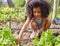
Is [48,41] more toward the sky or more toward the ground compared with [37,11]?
more toward the ground

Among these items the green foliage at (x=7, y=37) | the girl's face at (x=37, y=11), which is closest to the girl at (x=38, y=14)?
the girl's face at (x=37, y=11)

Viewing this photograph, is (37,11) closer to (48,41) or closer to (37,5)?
(37,5)

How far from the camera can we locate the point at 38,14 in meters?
2.20

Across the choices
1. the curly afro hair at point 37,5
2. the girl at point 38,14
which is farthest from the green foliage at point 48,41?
the curly afro hair at point 37,5

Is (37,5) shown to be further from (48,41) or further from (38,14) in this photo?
(48,41)

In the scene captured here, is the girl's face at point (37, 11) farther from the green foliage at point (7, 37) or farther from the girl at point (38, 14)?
the green foliage at point (7, 37)

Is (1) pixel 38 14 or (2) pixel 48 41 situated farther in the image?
(1) pixel 38 14

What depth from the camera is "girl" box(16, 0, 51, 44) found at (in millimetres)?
2182

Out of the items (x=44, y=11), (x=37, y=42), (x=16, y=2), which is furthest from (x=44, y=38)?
(x=16, y=2)

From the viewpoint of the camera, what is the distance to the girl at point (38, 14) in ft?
7.16

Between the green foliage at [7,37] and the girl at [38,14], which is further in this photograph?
the girl at [38,14]

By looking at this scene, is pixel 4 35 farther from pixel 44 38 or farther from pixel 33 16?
pixel 33 16

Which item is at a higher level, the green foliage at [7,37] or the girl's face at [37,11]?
the girl's face at [37,11]

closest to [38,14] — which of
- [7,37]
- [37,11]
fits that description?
[37,11]
